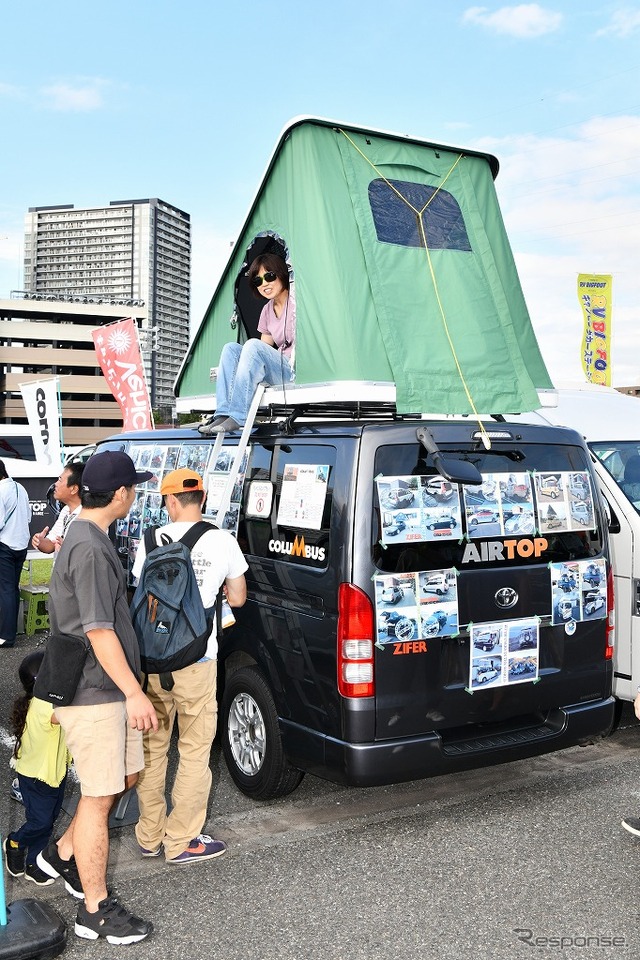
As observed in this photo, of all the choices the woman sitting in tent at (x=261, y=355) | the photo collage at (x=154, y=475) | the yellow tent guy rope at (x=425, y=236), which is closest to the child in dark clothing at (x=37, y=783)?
the photo collage at (x=154, y=475)

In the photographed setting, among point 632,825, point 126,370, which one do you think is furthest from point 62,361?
point 632,825

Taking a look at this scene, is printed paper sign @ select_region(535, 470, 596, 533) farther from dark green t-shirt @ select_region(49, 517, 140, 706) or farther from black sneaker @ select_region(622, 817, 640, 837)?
dark green t-shirt @ select_region(49, 517, 140, 706)

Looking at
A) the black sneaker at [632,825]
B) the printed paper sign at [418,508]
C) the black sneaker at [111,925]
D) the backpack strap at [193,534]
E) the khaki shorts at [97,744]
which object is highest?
the printed paper sign at [418,508]

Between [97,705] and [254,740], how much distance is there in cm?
155

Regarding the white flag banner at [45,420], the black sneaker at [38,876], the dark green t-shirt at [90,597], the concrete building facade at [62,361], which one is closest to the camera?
the dark green t-shirt at [90,597]

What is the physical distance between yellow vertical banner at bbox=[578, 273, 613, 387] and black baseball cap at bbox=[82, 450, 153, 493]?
17786 millimetres

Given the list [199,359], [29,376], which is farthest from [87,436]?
[199,359]

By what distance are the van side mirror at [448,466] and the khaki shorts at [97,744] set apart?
172 centimetres

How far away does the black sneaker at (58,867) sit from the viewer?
3.64 meters

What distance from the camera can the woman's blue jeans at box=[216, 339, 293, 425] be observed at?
4961mm

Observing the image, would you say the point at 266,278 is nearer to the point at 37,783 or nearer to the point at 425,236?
the point at 425,236

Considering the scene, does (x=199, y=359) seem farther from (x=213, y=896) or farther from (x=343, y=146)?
(x=213, y=896)

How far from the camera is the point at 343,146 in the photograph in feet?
16.0
